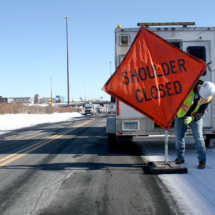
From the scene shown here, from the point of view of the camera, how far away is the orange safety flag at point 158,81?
4809 millimetres

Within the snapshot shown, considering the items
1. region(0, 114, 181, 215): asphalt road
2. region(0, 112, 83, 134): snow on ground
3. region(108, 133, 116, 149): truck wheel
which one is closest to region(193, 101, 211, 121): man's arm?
region(0, 114, 181, 215): asphalt road

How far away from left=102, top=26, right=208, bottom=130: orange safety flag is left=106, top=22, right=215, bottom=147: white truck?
200 cm

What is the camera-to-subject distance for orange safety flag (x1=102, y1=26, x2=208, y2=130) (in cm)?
481

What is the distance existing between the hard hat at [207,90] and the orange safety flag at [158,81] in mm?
184

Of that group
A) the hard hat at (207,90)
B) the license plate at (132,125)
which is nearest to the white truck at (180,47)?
the license plate at (132,125)

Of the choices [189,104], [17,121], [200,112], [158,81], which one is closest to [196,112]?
[200,112]

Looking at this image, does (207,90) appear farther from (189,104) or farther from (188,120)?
(188,120)

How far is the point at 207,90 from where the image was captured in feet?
15.3

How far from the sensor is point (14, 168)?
18.0 ft

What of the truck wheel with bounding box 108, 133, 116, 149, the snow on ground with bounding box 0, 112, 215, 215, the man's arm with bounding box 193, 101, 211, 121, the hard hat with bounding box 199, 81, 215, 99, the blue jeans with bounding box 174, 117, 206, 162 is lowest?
the snow on ground with bounding box 0, 112, 215, 215

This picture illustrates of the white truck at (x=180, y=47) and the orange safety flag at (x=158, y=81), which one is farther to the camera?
the white truck at (x=180, y=47)

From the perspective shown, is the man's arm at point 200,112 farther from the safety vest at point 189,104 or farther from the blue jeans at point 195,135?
the blue jeans at point 195,135

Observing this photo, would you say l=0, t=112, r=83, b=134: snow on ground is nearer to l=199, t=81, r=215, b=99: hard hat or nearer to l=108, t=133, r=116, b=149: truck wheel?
l=108, t=133, r=116, b=149: truck wheel

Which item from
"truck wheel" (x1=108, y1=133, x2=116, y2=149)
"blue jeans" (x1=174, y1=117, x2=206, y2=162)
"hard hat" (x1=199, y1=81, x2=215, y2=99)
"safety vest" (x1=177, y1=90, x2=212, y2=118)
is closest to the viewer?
"hard hat" (x1=199, y1=81, x2=215, y2=99)
